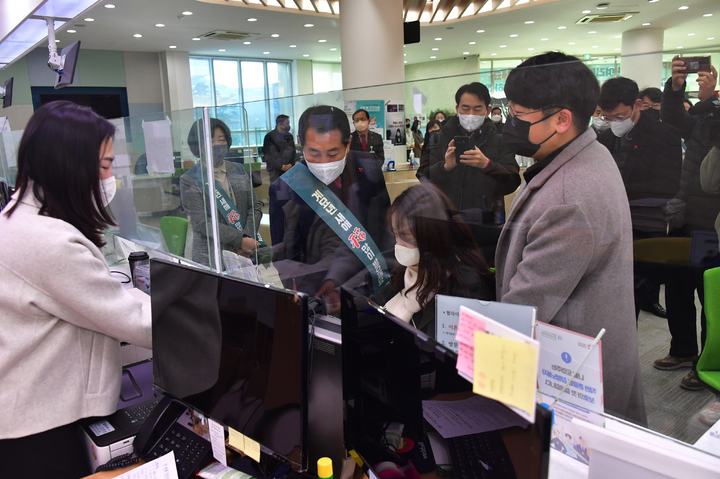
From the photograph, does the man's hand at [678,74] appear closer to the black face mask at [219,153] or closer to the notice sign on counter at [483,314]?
the notice sign on counter at [483,314]

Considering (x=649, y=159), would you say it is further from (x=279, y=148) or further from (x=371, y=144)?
(x=279, y=148)

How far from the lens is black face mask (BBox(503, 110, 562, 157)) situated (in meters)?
1.37

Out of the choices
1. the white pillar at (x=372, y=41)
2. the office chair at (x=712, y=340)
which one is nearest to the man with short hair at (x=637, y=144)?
the office chair at (x=712, y=340)

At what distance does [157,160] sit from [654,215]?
2235 mm

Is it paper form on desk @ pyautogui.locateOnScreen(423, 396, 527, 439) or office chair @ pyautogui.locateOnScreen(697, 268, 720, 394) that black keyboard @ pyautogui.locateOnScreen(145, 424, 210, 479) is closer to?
paper form on desk @ pyautogui.locateOnScreen(423, 396, 527, 439)

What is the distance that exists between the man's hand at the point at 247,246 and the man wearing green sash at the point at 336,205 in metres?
0.30

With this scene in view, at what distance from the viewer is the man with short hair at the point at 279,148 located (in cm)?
203

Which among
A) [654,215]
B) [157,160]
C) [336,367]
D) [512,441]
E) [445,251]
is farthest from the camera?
[157,160]

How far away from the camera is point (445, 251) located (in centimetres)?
157

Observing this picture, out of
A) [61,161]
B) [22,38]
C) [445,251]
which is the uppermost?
[22,38]

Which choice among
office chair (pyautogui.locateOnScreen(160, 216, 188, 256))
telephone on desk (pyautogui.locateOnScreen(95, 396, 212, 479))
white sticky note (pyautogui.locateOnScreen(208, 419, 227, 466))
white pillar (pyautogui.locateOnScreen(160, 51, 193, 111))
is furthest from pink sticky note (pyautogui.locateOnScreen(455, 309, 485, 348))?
white pillar (pyautogui.locateOnScreen(160, 51, 193, 111))

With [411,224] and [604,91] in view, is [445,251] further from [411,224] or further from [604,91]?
[604,91]

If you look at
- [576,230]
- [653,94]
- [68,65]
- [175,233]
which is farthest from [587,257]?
[68,65]

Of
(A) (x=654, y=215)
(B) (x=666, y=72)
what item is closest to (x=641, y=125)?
(B) (x=666, y=72)
